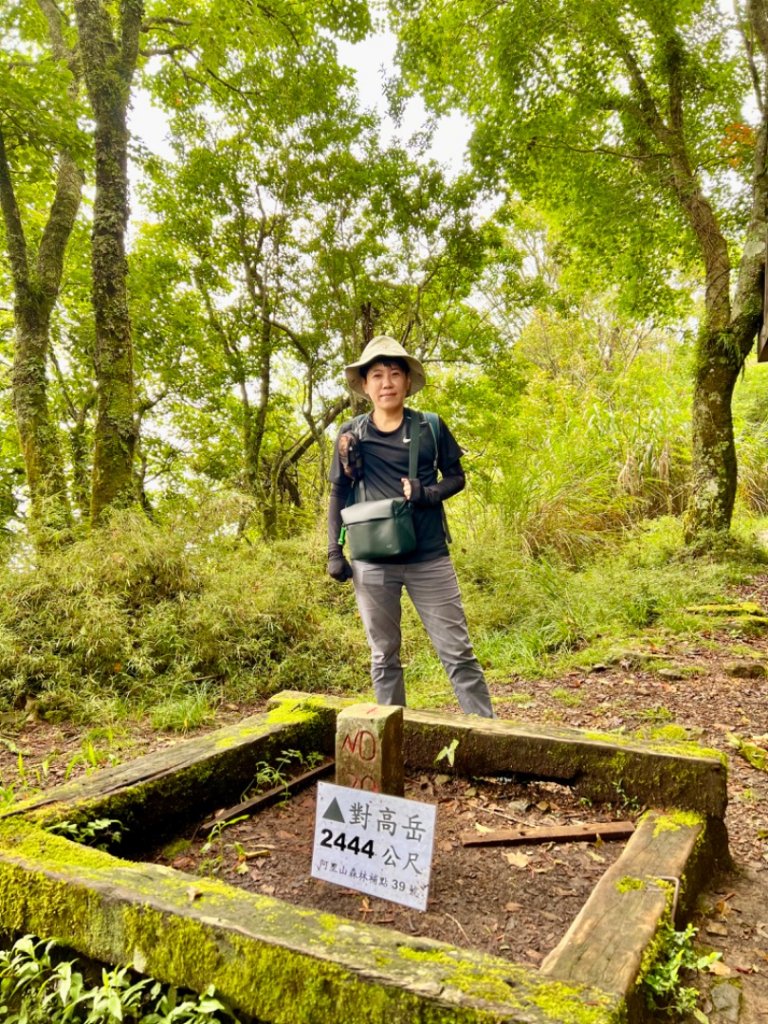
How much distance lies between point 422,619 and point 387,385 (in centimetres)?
106

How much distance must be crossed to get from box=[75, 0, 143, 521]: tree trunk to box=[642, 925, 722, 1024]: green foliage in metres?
5.57

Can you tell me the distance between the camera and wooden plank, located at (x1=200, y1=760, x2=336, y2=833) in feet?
6.36

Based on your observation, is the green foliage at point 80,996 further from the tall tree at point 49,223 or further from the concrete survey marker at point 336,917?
the tall tree at point 49,223

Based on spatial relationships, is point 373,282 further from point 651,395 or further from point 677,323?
point 651,395

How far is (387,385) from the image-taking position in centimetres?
265

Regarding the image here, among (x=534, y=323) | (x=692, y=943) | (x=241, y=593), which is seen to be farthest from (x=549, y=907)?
(x=534, y=323)

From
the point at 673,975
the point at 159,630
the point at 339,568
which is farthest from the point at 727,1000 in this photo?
the point at 159,630

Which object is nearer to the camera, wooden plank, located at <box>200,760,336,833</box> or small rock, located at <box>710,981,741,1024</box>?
small rock, located at <box>710,981,741,1024</box>

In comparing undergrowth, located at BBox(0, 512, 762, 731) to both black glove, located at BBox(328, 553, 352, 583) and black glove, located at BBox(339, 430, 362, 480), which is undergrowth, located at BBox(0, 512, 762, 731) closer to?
black glove, located at BBox(328, 553, 352, 583)

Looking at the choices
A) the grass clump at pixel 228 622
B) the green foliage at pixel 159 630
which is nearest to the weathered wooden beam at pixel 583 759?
the grass clump at pixel 228 622

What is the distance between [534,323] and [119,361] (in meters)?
13.6

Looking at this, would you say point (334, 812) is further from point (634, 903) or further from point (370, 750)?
point (634, 903)

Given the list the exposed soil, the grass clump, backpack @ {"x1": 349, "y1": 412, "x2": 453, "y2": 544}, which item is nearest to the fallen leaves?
the exposed soil

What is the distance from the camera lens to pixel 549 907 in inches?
58.5
